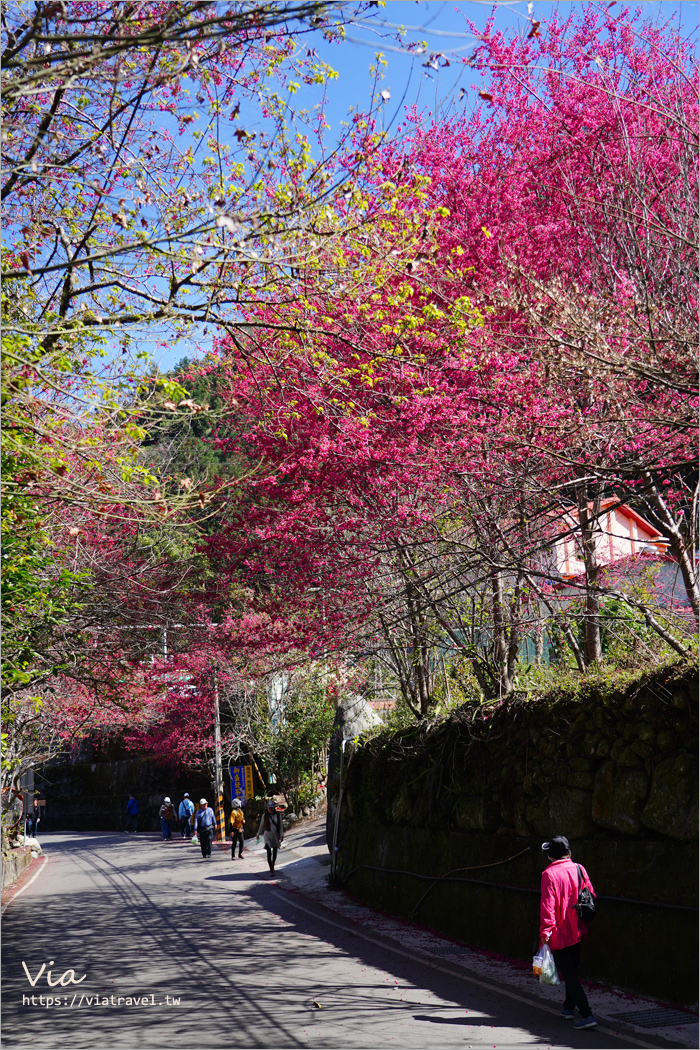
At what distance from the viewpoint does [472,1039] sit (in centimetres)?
674

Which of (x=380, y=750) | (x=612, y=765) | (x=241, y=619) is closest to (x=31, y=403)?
(x=612, y=765)

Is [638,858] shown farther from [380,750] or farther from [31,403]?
[380,750]

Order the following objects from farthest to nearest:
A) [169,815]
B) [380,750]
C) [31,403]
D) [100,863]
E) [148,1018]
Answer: [169,815]
[100,863]
[380,750]
[148,1018]
[31,403]

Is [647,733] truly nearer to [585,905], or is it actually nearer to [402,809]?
[585,905]

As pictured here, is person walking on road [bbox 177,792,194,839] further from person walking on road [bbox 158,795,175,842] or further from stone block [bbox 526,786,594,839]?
stone block [bbox 526,786,594,839]

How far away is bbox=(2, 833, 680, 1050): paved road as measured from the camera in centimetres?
705

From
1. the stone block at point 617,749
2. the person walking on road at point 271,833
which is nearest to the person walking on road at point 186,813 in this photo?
the person walking on road at point 271,833

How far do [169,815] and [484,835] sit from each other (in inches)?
983

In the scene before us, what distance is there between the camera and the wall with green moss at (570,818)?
25.0ft

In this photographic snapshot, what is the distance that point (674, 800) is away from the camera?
7660mm

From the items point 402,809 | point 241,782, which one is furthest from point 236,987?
point 241,782

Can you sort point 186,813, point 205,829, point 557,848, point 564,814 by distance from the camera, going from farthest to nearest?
point 186,813
point 205,829
point 564,814
point 557,848

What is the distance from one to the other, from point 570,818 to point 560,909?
6.48 ft

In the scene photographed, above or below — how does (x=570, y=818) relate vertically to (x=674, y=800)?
below
